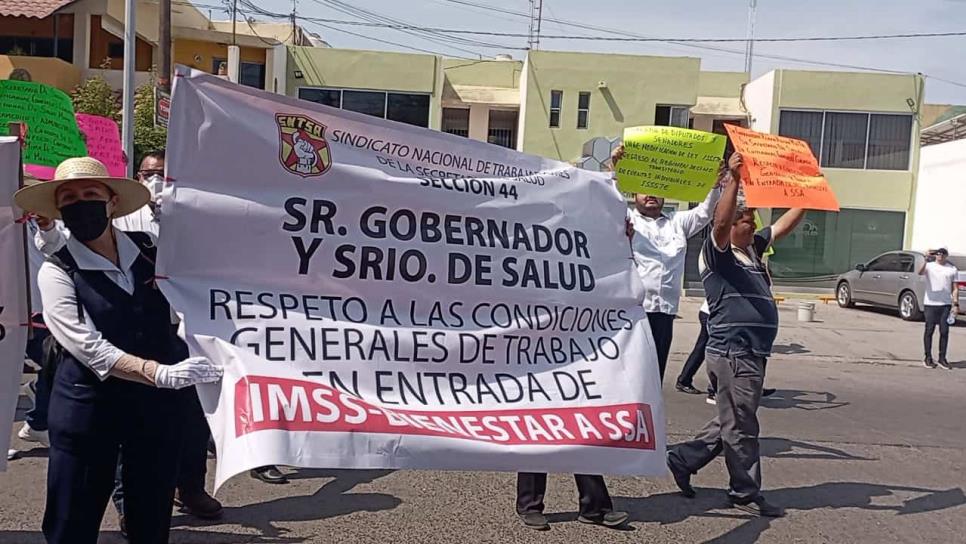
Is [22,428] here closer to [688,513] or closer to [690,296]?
[688,513]

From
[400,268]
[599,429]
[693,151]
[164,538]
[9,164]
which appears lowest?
[164,538]

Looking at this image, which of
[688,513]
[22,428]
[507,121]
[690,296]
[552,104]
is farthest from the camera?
[507,121]

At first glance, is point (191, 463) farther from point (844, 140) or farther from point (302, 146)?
point (844, 140)

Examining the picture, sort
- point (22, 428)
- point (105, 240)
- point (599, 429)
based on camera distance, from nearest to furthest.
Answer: point (105, 240) → point (599, 429) → point (22, 428)

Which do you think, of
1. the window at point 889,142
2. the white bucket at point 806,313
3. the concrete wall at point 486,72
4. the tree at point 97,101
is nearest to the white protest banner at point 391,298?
the white bucket at point 806,313

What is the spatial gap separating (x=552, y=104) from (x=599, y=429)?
2248 centimetres

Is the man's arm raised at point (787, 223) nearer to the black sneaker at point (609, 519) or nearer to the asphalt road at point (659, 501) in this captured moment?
the asphalt road at point (659, 501)

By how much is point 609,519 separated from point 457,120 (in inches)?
944

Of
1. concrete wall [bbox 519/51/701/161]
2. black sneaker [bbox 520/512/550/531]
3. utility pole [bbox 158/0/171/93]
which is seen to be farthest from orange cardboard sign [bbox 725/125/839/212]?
concrete wall [bbox 519/51/701/161]

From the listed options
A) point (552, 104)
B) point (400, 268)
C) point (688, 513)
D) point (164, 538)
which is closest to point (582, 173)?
point (400, 268)

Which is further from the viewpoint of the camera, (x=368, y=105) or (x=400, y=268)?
(x=368, y=105)

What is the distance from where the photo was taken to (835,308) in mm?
21062

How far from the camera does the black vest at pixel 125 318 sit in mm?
3154

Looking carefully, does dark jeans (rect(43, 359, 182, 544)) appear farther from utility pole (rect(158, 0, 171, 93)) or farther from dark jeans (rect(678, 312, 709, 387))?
utility pole (rect(158, 0, 171, 93))
